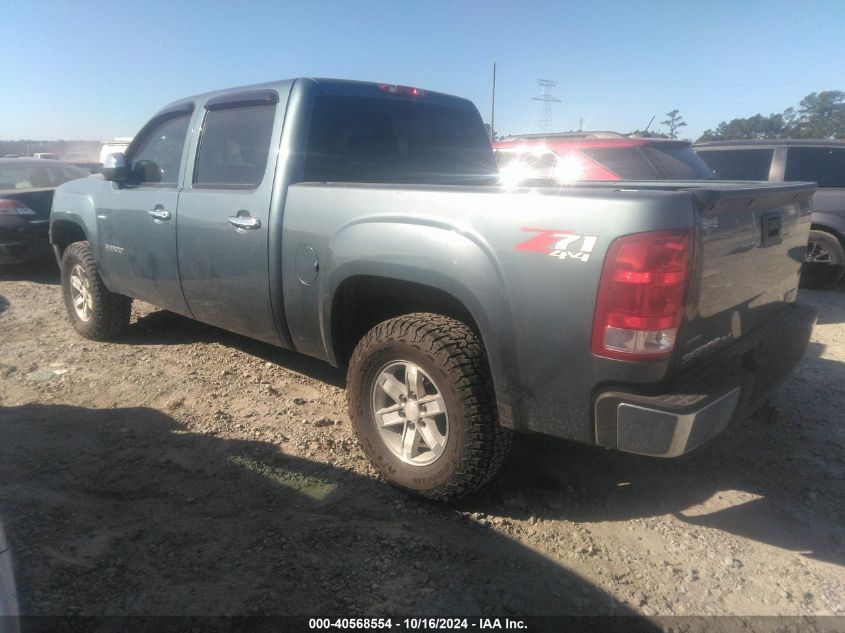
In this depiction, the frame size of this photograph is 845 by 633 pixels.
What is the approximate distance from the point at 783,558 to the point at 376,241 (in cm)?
220

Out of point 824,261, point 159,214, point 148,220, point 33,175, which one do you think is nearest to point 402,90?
point 159,214

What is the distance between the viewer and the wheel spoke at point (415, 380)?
282cm

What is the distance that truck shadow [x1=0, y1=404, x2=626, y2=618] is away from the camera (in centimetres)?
226

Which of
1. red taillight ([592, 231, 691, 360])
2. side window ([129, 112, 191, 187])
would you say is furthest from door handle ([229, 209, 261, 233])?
red taillight ([592, 231, 691, 360])

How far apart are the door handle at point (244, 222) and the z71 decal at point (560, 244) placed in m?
1.71

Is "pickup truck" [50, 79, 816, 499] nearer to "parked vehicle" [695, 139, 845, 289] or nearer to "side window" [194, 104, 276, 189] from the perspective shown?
"side window" [194, 104, 276, 189]

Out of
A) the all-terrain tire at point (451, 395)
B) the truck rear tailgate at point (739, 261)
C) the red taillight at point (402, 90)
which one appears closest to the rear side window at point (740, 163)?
the truck rear tailgate at point (739, 261)

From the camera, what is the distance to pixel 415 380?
283 centimetres

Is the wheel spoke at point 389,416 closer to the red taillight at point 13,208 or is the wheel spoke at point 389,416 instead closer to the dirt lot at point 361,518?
the dirt lot at point 361,518

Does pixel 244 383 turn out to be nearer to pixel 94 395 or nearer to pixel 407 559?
pixel 94 395

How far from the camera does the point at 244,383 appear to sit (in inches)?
172

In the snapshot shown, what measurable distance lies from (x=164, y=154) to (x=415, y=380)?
9.56 feet

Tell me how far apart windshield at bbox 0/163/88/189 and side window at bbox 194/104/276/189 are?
6.02 meters

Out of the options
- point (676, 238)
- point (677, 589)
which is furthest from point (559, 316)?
point (677, 589)
